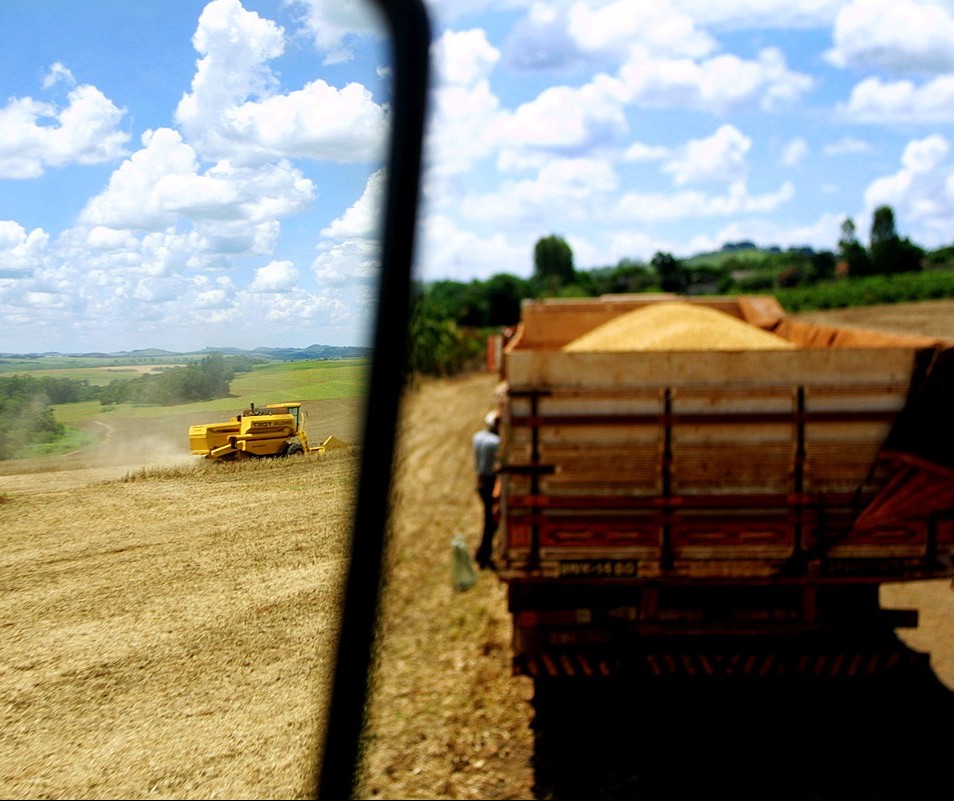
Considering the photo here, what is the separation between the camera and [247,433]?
165cm

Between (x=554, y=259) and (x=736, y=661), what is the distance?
181 ft

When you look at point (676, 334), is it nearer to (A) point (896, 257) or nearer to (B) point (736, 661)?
(B) point (736, 661)

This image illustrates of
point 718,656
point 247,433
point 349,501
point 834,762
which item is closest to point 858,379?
point 718,656

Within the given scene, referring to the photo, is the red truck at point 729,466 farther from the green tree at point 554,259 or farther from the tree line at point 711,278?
the green tree at point 554,259

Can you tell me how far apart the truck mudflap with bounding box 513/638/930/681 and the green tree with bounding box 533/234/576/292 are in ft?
176

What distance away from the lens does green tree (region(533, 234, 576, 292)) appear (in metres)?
58.4

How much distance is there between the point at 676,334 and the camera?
17.2ft

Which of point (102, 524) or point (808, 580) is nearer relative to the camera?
point (102, 524)

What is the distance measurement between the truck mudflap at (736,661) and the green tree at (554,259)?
176ft

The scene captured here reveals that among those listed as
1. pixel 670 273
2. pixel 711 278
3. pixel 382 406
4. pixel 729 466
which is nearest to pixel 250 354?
pixel 382 406

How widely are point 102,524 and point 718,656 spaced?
3698 mm

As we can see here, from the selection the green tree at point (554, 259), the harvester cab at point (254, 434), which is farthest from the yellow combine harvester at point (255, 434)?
the green tree at point (554, 259)

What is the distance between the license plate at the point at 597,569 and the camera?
433 cm

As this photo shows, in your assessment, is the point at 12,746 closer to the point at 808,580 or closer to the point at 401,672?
the point at 808,580
